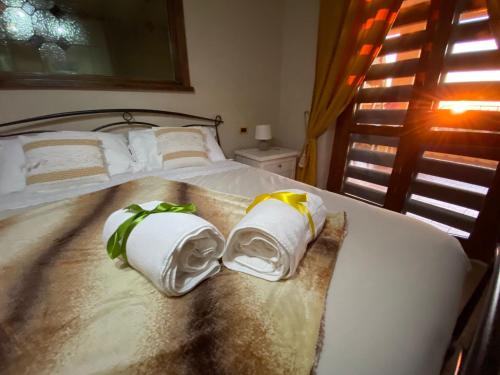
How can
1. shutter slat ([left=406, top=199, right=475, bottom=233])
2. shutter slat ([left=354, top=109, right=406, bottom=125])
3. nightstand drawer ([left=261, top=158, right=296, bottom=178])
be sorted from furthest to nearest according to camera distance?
1. nightstand drawer ([left=261, top=158, right=296, bottom=178])
2. shutter slat ([left=354, top=109, right=406, bottom=125])
3. shutter slat ([left=406, top=199, right=475, bottom=233])

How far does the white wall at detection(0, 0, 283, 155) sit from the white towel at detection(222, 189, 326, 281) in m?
1.76

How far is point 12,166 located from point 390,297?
1919 millimetres

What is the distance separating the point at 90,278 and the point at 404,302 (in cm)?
88

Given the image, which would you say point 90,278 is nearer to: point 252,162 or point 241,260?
point 241,260

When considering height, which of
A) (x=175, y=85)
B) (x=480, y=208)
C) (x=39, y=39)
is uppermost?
(x=39, y=39)

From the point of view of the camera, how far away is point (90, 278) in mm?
634

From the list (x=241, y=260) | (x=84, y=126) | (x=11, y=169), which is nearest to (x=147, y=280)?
(x=241, y=260)

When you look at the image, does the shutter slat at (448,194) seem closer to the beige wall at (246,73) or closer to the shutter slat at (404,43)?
the beige wall at (246,73)

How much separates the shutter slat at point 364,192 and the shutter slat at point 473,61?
1110mm

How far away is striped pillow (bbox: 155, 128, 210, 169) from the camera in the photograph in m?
1.70

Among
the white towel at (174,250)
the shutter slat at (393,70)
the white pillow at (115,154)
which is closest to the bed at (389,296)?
the white towel at (174,250)

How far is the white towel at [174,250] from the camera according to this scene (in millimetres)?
563

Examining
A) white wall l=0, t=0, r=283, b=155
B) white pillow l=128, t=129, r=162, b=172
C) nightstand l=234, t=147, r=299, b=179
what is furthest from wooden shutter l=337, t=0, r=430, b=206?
white pillow l=128, t=129, r=162, b=172

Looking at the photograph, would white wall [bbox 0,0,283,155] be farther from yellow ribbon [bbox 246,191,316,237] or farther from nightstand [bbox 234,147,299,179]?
yellow ribbon [bbox 246,191,316,237]
